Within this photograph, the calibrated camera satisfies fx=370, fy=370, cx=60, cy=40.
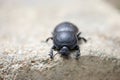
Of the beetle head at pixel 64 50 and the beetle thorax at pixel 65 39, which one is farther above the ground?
the beetle thorax at pixel 65 39

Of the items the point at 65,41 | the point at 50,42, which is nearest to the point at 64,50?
the point at 65,41

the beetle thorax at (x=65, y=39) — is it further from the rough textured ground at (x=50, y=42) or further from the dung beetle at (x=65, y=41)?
the rough textured ground at (x=50, y=42)

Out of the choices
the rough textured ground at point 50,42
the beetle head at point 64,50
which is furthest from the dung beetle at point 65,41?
the rough textured ground at point 50,42

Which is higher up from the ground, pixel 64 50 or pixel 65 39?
pixel 65 39

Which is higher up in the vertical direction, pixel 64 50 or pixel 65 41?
pixel 65 41

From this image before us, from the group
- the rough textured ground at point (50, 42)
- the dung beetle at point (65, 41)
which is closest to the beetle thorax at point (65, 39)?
the dung beetle at point (65, 41)

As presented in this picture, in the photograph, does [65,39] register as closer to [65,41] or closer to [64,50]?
[65,41]

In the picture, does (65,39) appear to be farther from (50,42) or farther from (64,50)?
(50,42)

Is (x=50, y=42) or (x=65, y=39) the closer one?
(x=65, y=39)

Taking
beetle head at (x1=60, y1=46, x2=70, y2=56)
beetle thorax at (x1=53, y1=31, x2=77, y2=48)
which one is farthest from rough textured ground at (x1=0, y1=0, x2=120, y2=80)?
beetle thorax at (x1=53, y1=31, x2=77, y2=48)
